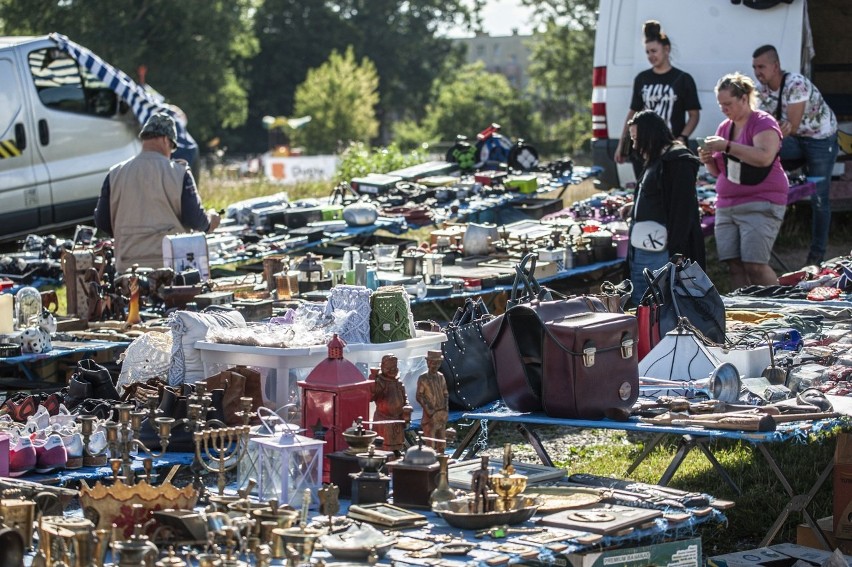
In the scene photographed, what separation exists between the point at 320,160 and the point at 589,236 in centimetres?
1523

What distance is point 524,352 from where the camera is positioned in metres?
4.92

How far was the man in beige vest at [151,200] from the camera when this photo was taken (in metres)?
7.81

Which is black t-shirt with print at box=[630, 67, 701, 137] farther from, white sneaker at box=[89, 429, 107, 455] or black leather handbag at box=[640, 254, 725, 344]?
white sneaker at box=[89, 429, 107, 455]

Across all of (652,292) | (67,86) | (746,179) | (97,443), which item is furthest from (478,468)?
(67,86)

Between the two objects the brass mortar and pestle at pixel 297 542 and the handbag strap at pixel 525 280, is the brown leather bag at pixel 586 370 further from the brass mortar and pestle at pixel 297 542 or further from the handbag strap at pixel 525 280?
the brass mortar and pestle at pixel 297 542

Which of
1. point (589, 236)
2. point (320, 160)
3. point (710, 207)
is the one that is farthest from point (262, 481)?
point (320, 160)

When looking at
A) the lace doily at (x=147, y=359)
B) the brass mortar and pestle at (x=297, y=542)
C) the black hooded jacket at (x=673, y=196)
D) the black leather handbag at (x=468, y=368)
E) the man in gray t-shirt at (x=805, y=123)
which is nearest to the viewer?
the brass mortar and pestle at (x=297, y=542)

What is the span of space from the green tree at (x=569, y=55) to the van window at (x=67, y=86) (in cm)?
3293

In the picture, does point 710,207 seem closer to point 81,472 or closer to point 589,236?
point 589,236

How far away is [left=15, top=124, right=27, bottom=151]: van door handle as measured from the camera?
1137 centimetres

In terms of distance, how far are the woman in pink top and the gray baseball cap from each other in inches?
116

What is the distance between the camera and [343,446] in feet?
14.2

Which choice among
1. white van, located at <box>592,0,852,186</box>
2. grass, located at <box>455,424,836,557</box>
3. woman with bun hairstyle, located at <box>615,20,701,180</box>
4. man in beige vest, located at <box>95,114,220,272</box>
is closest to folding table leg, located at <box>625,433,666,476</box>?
grass, located at <box>455,424,836,557</box>

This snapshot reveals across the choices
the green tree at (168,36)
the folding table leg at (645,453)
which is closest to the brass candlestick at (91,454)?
the folding table leg at (645,453)
